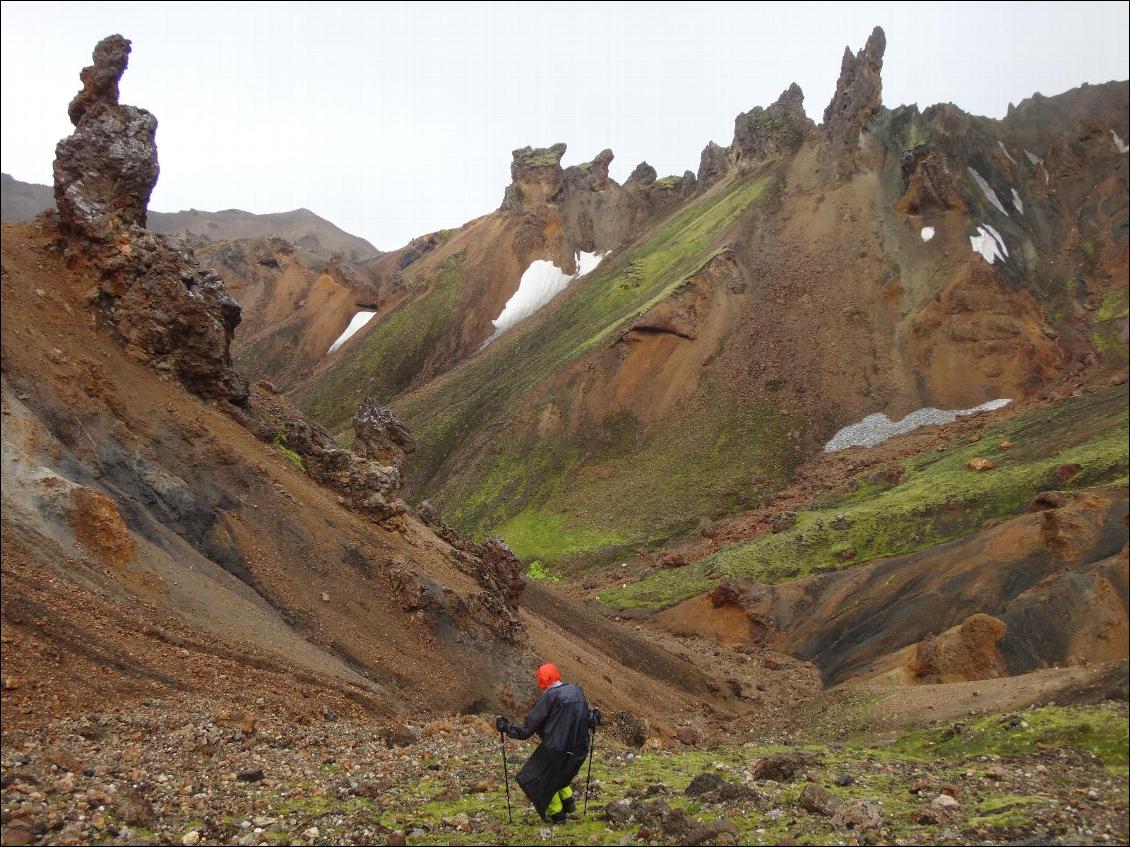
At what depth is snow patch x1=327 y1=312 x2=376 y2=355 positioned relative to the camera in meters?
92.9

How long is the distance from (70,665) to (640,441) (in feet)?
145

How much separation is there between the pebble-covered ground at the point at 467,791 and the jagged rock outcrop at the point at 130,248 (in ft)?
32.3

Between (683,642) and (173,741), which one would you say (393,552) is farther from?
(683,642)

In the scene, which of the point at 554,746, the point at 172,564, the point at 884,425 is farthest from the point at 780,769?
the point at 884,425

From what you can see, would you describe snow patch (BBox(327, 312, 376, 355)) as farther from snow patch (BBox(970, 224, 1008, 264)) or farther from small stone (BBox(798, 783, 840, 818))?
small stone (BBox(798, 783, 840, 818))

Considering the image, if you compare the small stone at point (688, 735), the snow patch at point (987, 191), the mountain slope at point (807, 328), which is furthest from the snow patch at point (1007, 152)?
the small stone at point (688, 735)

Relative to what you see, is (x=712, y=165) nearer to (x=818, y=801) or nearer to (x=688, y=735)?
(x=688, y=735)

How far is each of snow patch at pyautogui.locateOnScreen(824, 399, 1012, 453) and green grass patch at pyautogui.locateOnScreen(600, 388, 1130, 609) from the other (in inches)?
250

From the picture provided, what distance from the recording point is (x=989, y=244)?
185 ft

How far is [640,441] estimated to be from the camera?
54.7m

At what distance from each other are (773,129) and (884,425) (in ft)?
124

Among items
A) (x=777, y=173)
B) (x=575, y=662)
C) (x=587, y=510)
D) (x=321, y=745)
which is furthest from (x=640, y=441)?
(x=321, y=745)

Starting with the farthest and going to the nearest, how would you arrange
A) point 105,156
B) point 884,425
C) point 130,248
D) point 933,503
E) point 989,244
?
point 989,244, point 884,425, point 933,503, point 105,156, point 130,248

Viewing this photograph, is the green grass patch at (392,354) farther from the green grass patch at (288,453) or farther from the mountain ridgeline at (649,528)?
the green grass patch at (288,453)
